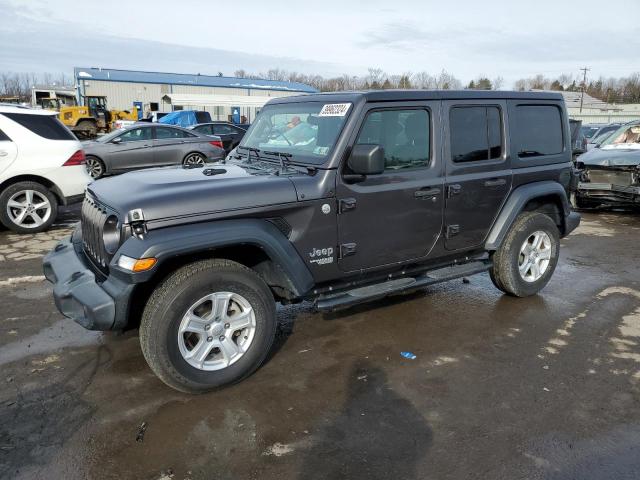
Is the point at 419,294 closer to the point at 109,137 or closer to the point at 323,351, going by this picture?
the point at 323,351

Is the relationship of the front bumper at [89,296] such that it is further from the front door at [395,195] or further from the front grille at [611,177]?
the front grille at [611,177]

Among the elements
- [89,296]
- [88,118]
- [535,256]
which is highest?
[88,118]

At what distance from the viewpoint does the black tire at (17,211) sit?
7406 millimetres

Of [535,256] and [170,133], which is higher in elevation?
[170,133]

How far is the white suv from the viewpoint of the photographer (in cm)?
739

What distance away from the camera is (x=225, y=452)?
282cm

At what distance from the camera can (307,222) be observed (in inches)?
144

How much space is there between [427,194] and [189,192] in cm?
196

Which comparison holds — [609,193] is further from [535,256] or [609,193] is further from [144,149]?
[144,149]

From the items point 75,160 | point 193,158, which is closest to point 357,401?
point 75,160

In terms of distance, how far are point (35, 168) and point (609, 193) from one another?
33.0 ft

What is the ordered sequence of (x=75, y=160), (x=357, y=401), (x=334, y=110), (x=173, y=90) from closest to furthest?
1. (x=357, y=401)
2. (x=334, y=110)
3. (x=75, y=160)
4. (x=173, y=90)

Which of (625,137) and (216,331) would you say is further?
(625,137)

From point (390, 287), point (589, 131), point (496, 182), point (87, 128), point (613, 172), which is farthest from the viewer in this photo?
point (87, 128)
